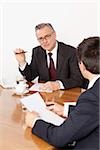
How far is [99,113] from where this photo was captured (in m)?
1.38

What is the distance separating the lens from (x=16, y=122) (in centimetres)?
175

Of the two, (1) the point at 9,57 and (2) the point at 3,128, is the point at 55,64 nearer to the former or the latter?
(1) the point at 9,57

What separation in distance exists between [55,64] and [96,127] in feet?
4.82

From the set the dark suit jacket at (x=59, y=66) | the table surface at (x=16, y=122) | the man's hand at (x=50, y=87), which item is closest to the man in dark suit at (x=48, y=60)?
the dark suit jacket at (x=59, y=66)

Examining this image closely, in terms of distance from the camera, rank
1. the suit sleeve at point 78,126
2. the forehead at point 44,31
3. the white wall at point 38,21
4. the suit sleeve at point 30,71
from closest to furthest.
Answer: the suit sleeve at point 78,126
the forehead at point 44,31
the suit sleeve at point 30,71
the white wall at point 38,21

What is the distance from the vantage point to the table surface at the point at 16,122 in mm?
1449

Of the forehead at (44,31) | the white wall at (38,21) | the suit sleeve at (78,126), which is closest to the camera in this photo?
the suit sleeve at (78,126)

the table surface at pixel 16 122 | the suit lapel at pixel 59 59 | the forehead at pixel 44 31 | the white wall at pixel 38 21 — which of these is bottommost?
the table surface at pixel 16 122

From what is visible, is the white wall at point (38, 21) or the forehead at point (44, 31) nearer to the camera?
the forehead at point (44, 31)

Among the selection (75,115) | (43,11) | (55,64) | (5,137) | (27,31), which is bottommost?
(5,137)

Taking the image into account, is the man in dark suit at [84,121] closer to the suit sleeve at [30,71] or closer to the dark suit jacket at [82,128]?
the dark suit jacket at [82,128]

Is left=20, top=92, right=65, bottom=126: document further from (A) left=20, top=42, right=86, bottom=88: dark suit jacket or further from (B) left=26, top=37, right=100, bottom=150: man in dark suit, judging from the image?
(A) left=20, top=42, right=86, bottom=88: dark suit jacket

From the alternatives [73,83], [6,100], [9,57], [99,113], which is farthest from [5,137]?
[9,57]

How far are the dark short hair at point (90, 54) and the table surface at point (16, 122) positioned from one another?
1.38 feet
